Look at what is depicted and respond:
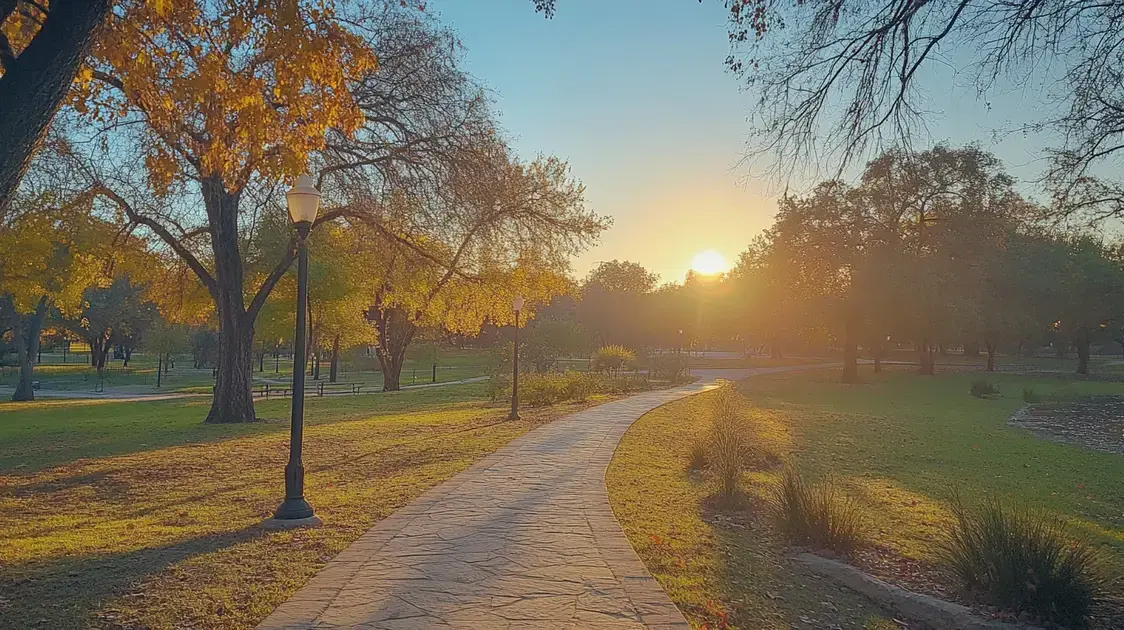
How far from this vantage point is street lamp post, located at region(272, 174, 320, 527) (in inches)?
268

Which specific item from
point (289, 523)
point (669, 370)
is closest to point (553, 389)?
point (289, 523)

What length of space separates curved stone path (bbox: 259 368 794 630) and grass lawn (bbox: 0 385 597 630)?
38cm

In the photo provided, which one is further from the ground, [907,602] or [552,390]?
[552,390]

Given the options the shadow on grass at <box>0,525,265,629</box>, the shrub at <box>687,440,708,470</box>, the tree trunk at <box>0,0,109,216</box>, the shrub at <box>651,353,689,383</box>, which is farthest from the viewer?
the shrub at <box>651,353,689,383</box>

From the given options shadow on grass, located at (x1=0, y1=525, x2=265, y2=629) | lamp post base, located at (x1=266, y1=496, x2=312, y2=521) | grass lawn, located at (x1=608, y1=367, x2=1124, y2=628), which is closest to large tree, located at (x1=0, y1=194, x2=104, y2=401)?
lamp post base, located at (x1=266, y1=496, x2=312, y2=521)

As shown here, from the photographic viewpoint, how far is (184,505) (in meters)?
7.69

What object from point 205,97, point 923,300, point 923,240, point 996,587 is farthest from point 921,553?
point 923,240

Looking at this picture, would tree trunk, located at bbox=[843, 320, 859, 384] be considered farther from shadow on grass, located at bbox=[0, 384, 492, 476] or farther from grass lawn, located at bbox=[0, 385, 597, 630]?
grass lawn, located at bbox=[0, 385, 597, 630]

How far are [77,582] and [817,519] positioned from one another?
599 cm

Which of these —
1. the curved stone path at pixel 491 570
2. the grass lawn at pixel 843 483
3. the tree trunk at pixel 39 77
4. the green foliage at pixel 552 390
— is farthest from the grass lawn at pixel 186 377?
the tree trunk at pixel 39 77

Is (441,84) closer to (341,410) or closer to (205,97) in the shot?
(205,97)

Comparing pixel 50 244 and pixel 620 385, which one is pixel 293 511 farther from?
pixel 620 385

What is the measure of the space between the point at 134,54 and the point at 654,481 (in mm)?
8181

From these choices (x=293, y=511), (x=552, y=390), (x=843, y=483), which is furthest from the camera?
(x=552, y=390)
